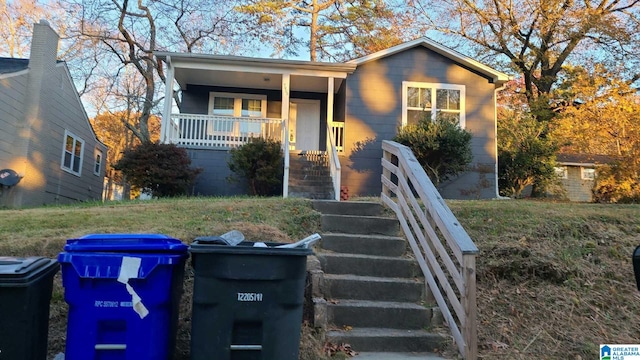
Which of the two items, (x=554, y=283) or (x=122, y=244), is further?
(x=554, y=283)

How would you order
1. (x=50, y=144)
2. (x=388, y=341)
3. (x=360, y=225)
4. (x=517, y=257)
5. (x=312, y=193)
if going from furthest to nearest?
(x=50, y=144)
(x=312, y=193)
(x=360, y=225)
(x=517, y=257)
(x=388, y=341)

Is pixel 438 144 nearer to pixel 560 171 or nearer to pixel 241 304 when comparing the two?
pixel 241 304

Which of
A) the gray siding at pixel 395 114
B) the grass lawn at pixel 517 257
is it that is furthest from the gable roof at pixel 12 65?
the gray siding at pixel 395 114

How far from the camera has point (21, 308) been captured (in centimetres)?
251

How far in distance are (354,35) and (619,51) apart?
441 inches

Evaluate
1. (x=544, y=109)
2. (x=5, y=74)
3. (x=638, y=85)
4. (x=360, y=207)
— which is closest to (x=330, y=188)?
(x=360, y=207)

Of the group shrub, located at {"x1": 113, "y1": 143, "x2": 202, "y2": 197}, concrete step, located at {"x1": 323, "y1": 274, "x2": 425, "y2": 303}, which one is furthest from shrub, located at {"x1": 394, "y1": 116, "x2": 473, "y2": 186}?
concrete step, located at {"x1": 323, "y1": 274, "x2": 425, "y2": 303}

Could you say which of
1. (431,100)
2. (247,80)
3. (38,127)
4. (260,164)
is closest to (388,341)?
(260,164)

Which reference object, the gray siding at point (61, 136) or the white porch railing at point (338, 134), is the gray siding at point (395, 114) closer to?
the white porch railing at point (338, 134)

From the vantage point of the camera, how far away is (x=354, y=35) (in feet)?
72.0

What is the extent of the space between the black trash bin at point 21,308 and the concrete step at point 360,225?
3.29 m

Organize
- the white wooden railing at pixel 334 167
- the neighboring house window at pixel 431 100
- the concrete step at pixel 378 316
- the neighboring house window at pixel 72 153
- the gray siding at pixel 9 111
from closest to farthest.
A: the concrete step at pixel 378 316
the white wooden railing at pixel 334 167
the gray siding at pixel 9 111
the neighboring house window at pixel 431 100
the neighboring house window at pixel 72 153

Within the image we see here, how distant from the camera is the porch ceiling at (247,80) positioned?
40.0 feet

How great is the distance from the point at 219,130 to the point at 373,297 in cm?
→ 920
